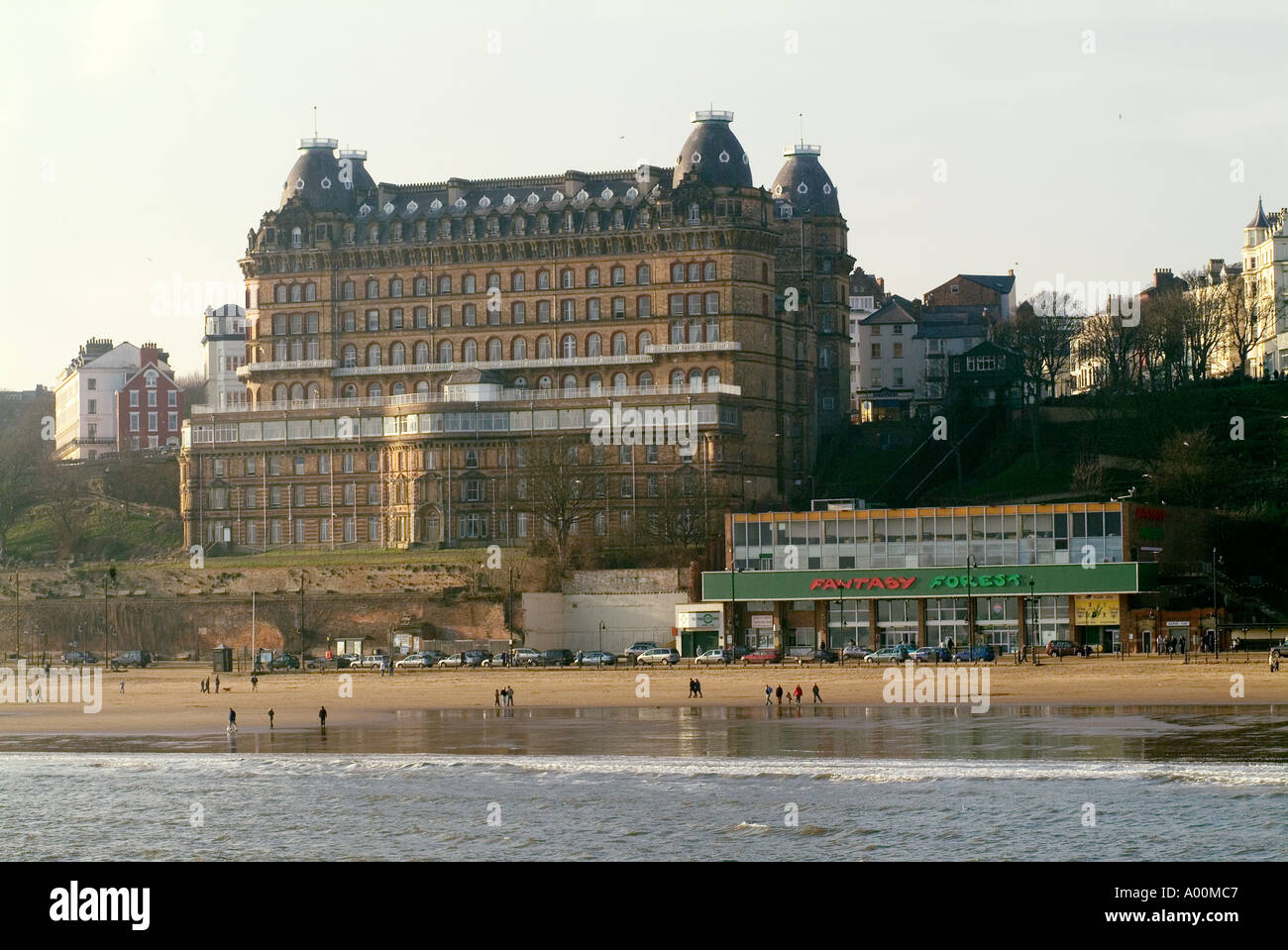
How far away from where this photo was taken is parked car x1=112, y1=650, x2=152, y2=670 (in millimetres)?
108312

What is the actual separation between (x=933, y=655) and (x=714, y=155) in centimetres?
5254

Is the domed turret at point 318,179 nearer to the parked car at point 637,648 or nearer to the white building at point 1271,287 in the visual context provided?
the parked car at point 637,648

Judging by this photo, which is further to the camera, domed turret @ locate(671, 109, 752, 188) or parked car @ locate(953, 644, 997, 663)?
domed turret @ locate(671, 109, 752, 188)

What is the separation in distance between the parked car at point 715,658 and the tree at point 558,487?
51.3 ft

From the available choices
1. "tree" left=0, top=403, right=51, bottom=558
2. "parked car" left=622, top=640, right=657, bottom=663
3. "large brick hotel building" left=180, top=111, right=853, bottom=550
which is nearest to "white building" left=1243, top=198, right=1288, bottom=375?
"large brick hotel building" left=180, top=111, right=853, bottom=550

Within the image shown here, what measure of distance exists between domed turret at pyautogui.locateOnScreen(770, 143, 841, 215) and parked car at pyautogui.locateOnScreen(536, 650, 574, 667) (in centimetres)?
5674

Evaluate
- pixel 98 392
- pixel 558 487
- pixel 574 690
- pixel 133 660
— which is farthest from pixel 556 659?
pixel 98 392

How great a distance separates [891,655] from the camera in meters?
91.5

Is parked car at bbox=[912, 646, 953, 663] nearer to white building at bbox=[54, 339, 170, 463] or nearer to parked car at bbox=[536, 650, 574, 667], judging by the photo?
parked car at bbox=[536, 650, 574, 667]

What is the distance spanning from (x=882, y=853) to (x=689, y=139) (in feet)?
319

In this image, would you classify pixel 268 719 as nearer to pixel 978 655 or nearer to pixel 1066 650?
pixel 978 655

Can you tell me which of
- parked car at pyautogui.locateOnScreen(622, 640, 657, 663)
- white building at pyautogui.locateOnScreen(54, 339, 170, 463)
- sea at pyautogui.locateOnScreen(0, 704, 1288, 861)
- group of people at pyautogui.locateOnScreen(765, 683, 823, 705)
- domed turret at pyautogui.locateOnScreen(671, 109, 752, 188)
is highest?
domed turret at pyautogui.locateOnScreen(671, 109, 752, 188)

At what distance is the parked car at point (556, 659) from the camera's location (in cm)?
9938
